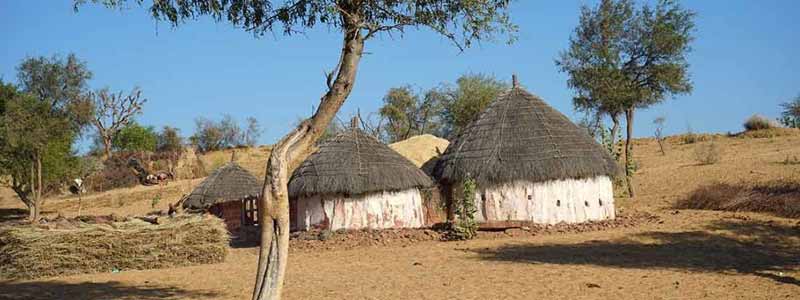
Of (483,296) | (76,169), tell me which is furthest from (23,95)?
(483,296)

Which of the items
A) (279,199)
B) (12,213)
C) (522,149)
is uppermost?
(522,149)

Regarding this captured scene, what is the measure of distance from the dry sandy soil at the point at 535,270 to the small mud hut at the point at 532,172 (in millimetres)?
1055

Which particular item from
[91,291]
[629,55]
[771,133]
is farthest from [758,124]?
[91,291]

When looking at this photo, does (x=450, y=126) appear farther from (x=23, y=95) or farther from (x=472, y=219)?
(x=472, y=219)

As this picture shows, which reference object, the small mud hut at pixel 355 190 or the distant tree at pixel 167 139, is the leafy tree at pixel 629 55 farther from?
the distant tree at pixel 167 139

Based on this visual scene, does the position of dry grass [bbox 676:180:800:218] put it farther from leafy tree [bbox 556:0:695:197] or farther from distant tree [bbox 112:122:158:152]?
distant tree [bbox 112:122:158:152]

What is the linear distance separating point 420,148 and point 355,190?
477 inches

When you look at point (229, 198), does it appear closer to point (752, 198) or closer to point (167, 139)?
point (752, 198)

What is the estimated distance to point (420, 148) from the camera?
2948 centimetres

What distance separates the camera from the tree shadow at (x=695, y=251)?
38.4ft

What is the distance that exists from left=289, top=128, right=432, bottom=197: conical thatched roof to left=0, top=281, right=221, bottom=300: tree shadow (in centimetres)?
638

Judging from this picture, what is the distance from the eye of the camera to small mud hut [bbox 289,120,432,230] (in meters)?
17.8

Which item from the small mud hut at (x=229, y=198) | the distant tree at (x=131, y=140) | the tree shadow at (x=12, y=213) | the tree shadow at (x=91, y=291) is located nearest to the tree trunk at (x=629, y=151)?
the small mud hut at (x=229, y=198)

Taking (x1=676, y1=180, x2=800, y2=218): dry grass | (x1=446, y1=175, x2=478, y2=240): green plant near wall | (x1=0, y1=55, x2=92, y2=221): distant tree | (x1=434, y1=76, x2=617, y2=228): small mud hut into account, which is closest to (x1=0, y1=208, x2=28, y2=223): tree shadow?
(x1=0, y1=55, x2=92, y2=221): distant tree
